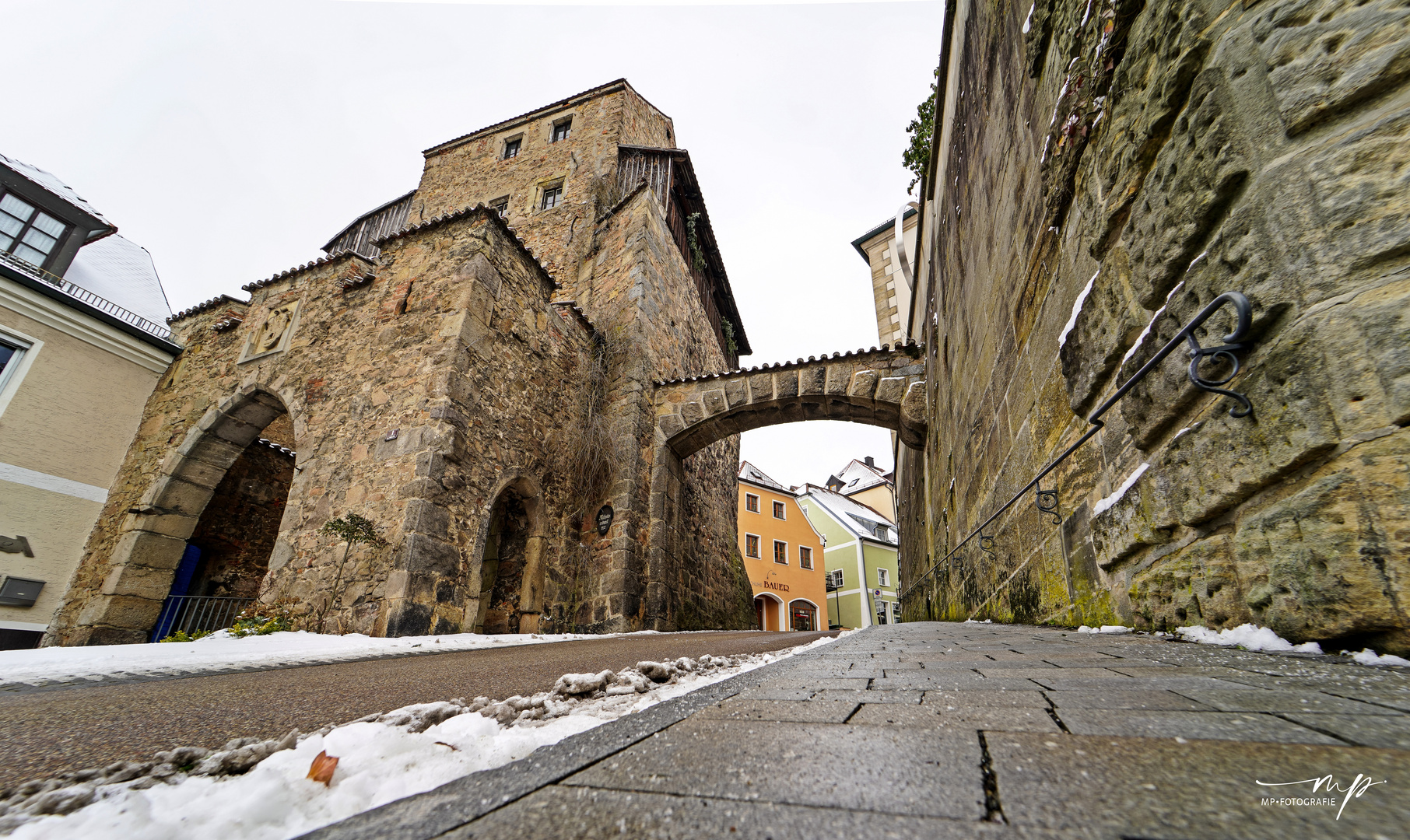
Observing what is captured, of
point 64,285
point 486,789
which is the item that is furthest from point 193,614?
point 486,789

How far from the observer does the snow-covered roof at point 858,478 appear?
31.6m

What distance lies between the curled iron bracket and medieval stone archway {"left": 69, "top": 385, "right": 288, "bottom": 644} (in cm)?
852

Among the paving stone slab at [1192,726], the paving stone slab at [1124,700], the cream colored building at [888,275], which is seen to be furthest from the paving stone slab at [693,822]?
the cream colored building at [888,275]

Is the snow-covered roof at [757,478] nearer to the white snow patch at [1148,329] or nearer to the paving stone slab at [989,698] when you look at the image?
the white snow patch at [1148,329]

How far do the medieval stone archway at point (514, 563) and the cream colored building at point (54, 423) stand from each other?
5634mm

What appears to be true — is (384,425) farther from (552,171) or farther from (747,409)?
(552,171)

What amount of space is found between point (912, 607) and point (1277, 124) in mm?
9934

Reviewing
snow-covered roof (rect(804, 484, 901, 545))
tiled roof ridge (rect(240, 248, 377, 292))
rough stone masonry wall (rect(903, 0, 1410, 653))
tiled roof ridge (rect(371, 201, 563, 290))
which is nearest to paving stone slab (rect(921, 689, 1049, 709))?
rough stone masonry wall (rect(903, 0, 1410, 653))

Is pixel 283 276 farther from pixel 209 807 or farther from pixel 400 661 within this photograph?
pixel 209 807

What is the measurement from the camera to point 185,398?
8141 millimetres

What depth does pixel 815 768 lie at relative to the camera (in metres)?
0.68

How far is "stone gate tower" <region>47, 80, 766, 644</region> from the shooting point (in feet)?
18.1

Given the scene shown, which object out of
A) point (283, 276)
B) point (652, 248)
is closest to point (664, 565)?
Answer: point (652, 248)

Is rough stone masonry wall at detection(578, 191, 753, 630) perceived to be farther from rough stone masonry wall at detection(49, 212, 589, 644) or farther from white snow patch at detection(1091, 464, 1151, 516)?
white snow patch at detection(1091, 464, 1151, 516)
